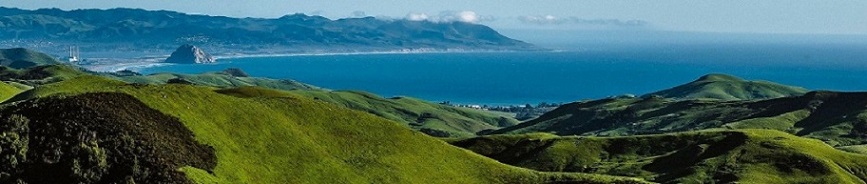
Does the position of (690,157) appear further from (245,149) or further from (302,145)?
(245,149)

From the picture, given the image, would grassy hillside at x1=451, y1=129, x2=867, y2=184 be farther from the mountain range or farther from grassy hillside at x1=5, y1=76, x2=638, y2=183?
grassy hillside at x1=5, y1=76, x2=638, y2=183

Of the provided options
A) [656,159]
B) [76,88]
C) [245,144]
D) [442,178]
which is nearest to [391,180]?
[442,178]

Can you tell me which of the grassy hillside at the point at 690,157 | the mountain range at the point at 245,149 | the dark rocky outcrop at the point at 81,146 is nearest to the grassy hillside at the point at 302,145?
the mountain range at the point at 245,149

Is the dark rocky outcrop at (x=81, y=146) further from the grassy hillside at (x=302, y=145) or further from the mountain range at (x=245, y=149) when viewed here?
the grassy hillside at (x=302, y=145)

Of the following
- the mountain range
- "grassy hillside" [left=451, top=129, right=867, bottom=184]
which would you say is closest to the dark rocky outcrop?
the mountain range

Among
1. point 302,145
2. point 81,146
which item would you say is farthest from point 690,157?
point 81,146
